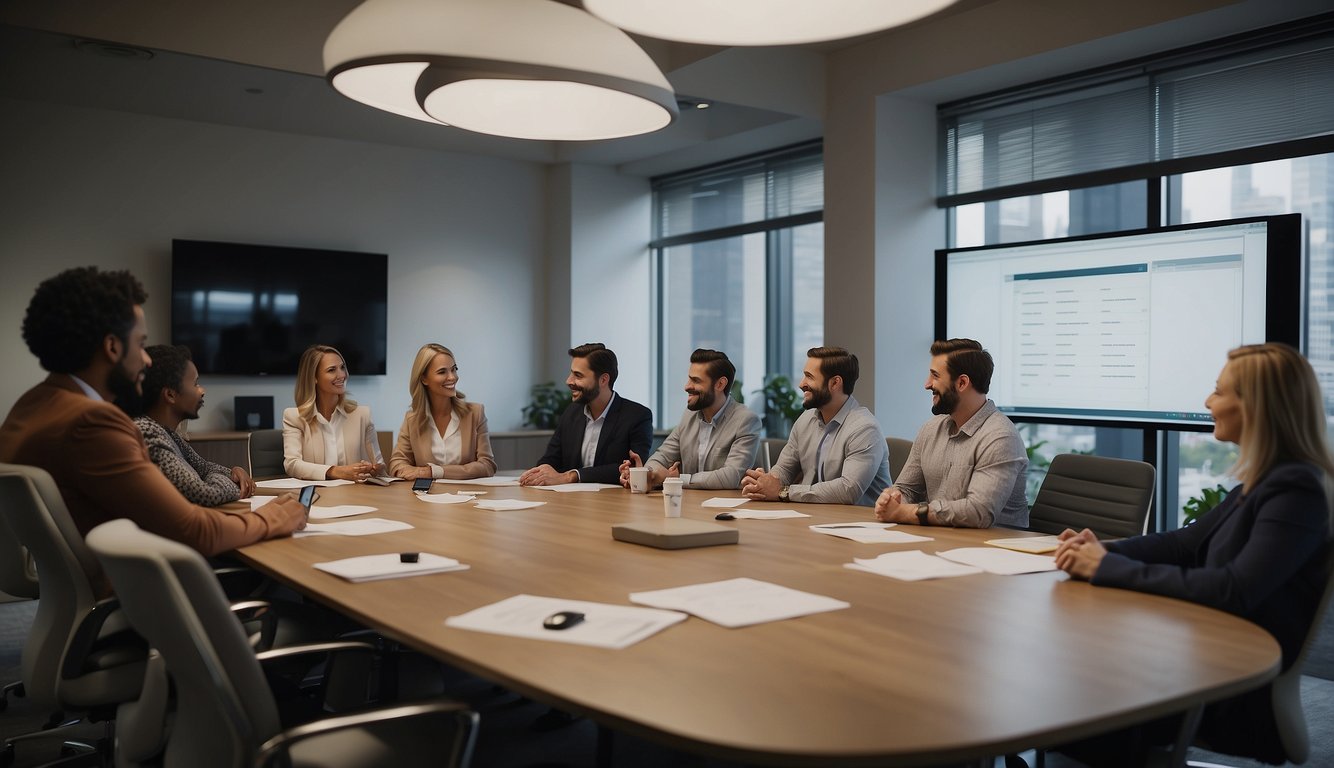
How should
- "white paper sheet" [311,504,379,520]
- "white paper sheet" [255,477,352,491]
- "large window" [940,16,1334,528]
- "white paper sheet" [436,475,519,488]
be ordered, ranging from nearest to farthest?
"white paper sheet" [311,504,379,520] → "white paper sheet" [255,477,352,491] → "white paper sheet" [436,475,519,488] → "large window" [940,16,1334,528]

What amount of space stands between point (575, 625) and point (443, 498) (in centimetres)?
209

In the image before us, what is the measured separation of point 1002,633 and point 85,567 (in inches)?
87.1

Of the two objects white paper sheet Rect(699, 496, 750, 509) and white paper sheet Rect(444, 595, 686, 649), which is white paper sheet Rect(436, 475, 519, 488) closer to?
white paper sheet Rect(699, 496, 750, 509)

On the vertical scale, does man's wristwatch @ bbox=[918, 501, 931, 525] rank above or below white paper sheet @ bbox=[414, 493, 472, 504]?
above

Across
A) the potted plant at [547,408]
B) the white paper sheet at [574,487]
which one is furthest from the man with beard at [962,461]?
the potted plant at [547,408]

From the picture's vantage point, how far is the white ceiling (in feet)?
16.2

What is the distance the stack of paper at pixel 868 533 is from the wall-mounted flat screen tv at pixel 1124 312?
2.08 m

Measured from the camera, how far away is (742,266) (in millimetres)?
8156

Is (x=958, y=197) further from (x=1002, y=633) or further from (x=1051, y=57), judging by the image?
(x=1002, y=633)

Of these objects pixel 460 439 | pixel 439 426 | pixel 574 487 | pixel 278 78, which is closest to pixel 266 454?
pixel 439 426

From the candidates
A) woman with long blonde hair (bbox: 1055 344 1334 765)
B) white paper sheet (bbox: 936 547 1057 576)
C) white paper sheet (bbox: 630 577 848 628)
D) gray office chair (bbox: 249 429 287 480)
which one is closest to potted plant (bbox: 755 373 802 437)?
gray office chair (bbox: 249 429 287 480)

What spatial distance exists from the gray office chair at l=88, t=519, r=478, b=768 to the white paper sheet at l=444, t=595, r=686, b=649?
0.62 feet

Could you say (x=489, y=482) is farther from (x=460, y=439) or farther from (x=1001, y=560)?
(x=1001, y=560)

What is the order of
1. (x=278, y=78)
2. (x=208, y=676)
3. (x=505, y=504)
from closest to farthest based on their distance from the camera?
1. (x=208, y=676)
2. (x=505, y=504)
3. (x=278, y=78)
